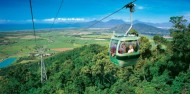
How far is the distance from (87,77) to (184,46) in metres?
20.5

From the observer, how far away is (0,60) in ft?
430

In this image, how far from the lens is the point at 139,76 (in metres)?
41.5

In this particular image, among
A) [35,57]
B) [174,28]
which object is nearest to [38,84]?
[174,28]

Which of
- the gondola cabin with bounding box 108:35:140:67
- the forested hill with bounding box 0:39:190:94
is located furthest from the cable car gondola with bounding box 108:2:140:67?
the forested hill with bounding box 0:39:190:94

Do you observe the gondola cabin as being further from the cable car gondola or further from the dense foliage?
the dense foliage

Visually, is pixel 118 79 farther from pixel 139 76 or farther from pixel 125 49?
pixel 125 49

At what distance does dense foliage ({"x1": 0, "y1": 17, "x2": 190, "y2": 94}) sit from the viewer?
33.9m

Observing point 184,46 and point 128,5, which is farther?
point 184,46

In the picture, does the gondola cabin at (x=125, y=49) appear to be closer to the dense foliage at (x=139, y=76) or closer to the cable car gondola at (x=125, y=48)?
the cable car gondola at (x=125, y=48)

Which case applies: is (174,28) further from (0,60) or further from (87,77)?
(0,60)

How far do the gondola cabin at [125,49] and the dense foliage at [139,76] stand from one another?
1812cm

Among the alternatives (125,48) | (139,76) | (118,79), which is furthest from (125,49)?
(118,79)

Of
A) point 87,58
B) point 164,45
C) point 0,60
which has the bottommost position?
point 0,60

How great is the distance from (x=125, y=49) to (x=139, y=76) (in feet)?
96.3
